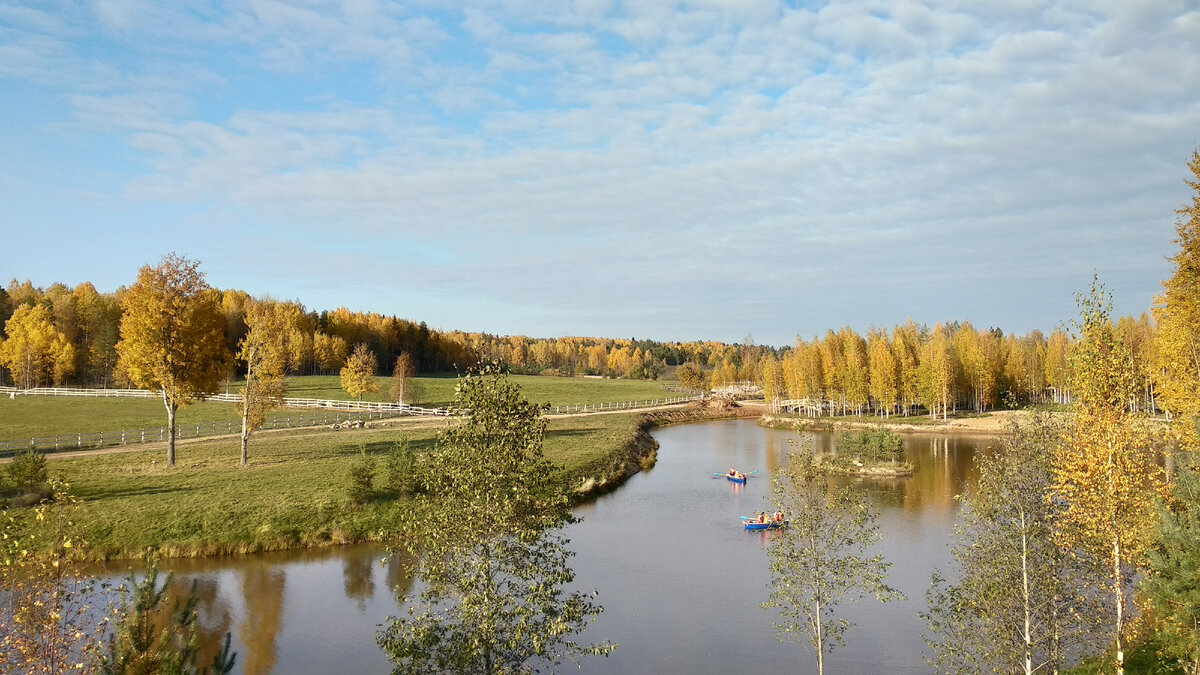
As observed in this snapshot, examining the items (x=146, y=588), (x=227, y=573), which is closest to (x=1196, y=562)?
(x=146, y=588)

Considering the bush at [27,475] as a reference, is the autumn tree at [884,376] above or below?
above

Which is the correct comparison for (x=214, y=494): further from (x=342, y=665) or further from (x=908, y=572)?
(x=908, y=572)

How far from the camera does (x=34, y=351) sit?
91.5m

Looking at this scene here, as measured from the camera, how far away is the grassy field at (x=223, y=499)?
29969mm

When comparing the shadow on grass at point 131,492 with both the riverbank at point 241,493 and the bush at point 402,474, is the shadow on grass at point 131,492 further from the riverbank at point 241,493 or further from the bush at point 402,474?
the bush at point 402,474

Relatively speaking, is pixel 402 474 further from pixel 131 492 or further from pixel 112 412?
pixel 112 412

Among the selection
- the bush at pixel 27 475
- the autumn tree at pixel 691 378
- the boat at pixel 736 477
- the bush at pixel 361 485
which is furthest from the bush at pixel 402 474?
the autumn tree at pixel 691 378

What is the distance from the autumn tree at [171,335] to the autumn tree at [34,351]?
218 feet

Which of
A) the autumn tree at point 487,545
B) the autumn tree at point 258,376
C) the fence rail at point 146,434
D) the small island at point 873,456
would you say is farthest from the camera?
the small island at point 873,456

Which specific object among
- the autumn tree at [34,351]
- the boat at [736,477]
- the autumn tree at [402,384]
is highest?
the autumn tree at [34,351]

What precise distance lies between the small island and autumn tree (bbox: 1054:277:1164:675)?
3494cm

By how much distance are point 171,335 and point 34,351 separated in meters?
71.6

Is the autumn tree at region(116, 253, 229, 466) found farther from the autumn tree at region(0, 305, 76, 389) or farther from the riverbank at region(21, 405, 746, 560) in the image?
the autumn tree at region(0, 305, 76, 389)

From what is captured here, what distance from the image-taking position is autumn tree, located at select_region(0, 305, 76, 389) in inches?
3538
